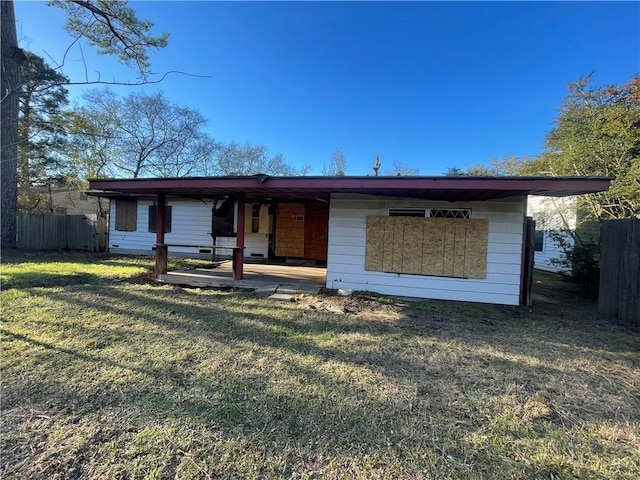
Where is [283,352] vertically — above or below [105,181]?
below

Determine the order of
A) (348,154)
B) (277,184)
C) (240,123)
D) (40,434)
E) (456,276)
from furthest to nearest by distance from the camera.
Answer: (348,154)
(240,123)
(456,276)
(277,184)
(40,434)

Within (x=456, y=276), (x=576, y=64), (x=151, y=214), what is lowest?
(x=456, y=276)

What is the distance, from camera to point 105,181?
6629 mm

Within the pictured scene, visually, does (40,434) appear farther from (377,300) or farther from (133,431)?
(377,300)

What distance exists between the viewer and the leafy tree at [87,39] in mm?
4992

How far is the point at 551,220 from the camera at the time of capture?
12000 mm

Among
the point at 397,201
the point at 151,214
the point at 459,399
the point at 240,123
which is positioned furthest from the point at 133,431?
the point at 240,123

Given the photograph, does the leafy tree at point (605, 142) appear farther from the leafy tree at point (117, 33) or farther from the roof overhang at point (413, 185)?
the leafy tree at point (117, 33)

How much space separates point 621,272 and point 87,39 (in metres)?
9.83

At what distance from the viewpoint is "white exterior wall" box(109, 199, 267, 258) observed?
1166cm

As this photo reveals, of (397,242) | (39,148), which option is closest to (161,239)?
(397,242)

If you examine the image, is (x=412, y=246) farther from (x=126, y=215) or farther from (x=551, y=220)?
(x=126, y=215)

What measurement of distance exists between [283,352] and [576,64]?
43.9ft

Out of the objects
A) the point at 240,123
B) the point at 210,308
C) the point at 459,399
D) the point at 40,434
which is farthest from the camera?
the point at 240,123
